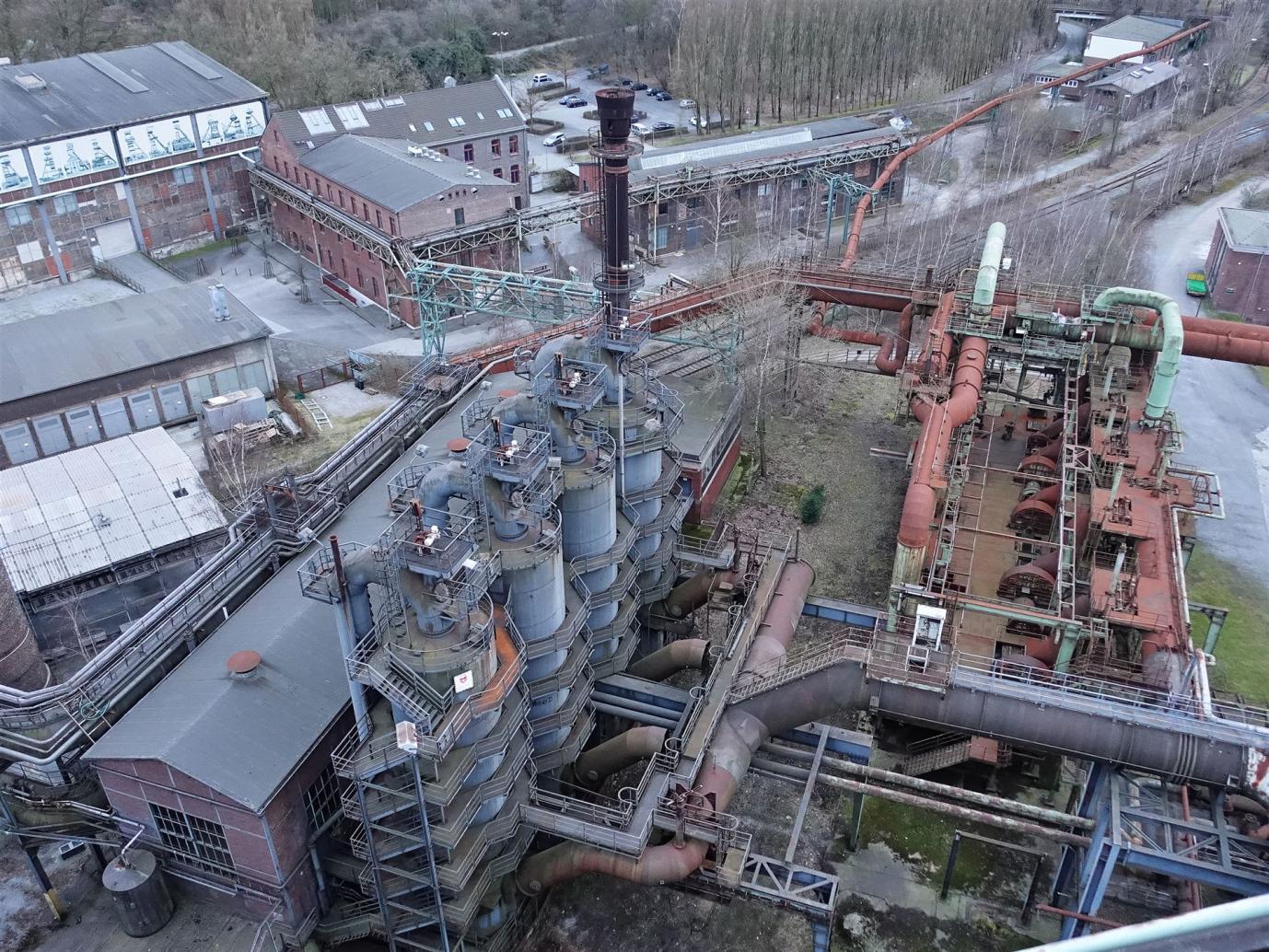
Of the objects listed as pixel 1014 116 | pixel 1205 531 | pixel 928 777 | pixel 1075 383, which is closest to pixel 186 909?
pixel 928 777

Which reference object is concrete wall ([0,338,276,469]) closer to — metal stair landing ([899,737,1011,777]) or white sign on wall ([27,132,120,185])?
white sign on wall ([27,132,120,185])

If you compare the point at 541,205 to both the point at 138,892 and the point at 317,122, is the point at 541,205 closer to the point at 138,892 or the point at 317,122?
the point at 317,122

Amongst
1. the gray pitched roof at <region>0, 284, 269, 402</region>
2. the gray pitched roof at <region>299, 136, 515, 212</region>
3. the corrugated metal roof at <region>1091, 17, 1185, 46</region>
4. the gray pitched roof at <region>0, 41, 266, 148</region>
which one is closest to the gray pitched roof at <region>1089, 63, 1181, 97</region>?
the corrugated metal roof at <region>1091, 17, 1185, 46</region>

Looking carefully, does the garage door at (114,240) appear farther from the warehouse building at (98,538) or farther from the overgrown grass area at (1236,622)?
the overgrown grass area at (1236,622)

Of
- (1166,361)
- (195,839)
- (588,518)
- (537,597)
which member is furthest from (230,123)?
(1166,361)

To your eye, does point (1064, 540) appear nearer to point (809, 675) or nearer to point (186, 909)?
point (809, 675)

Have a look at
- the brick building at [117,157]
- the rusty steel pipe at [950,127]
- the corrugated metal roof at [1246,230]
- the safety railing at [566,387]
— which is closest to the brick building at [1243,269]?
the corrugated metal roof at [1246,230]
